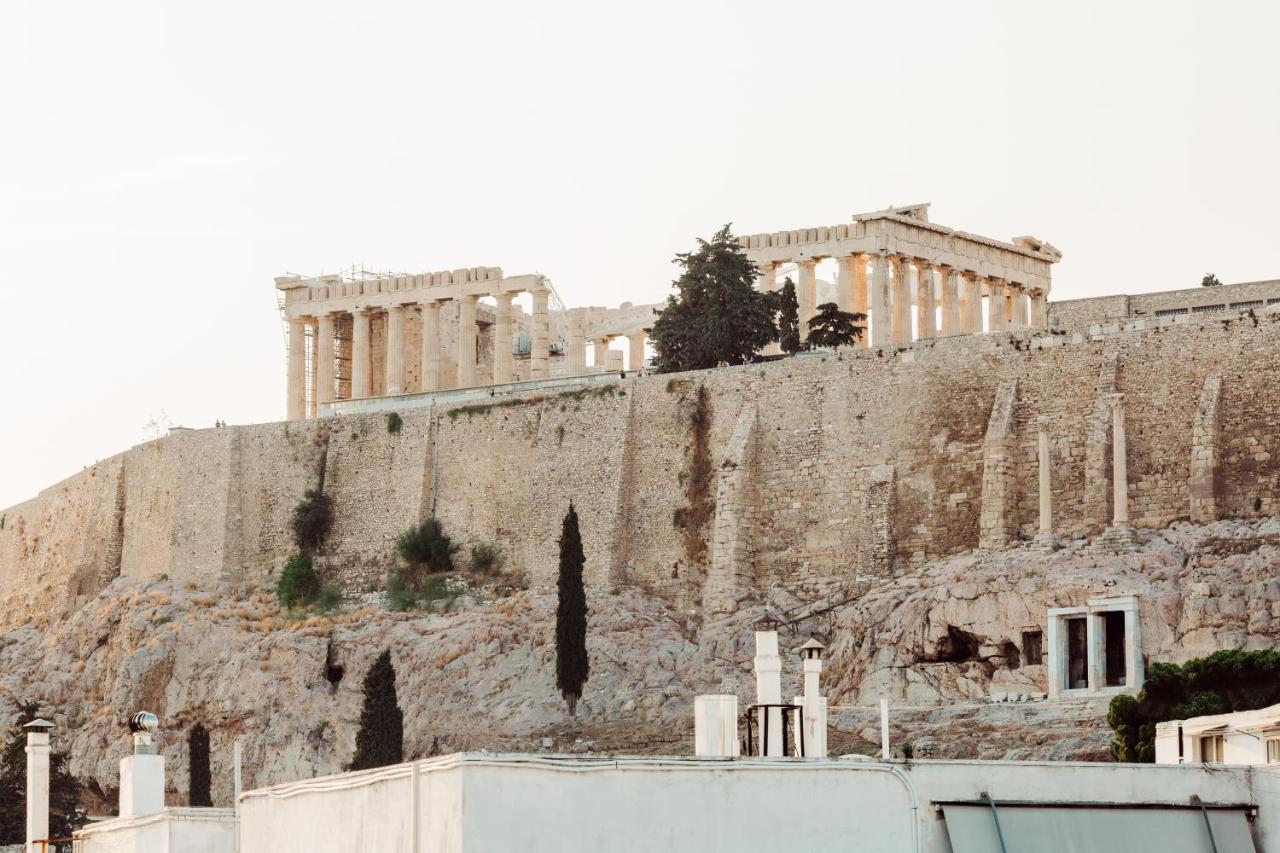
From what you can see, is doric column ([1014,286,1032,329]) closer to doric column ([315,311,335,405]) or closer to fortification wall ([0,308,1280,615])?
fortification wall ([0,308,1280,615])

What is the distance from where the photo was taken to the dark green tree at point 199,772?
5194 centimetres

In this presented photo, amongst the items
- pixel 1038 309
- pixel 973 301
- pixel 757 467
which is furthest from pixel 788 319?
pixel 1038 309

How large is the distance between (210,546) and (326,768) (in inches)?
410

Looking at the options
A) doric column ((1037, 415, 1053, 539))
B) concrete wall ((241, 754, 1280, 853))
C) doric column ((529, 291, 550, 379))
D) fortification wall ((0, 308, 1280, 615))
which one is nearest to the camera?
concrete wall ((241, 754, 1280, 853))

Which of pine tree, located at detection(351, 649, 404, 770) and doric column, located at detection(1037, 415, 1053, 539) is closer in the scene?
pine tree, located at detection(351, 649, 404, 770)

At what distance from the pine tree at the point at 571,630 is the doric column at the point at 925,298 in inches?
463

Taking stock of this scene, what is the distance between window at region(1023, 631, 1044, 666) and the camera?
4719 centimetres

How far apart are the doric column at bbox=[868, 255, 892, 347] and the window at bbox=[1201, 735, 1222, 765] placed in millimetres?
35817

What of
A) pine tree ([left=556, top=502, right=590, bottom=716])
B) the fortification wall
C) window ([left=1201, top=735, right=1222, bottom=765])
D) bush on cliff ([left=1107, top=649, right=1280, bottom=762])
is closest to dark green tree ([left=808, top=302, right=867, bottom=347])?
the fortification wall

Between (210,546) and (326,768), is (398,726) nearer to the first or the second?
(326,768)

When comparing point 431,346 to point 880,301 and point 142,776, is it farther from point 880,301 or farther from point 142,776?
point 142,776

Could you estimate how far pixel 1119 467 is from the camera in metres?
49.1

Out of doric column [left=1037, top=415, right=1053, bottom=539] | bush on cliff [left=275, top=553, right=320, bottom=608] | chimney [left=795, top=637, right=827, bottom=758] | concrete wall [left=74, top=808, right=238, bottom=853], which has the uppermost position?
doric column [left=1037, top=415, right=1053, bottom=539]

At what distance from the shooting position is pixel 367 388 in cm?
6794
